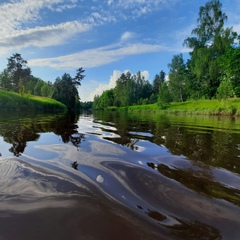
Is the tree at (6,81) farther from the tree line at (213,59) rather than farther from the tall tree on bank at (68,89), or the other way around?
the tree line at (213,59)

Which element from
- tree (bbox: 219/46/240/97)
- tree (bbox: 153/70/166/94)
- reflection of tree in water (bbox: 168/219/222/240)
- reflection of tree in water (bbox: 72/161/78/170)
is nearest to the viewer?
reflection of tree in water (bbox: 168/219/222/240)

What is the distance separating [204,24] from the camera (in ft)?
124

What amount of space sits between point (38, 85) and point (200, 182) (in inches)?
3885

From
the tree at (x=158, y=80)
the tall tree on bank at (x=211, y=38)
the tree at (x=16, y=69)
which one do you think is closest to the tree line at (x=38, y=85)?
the tree at (x=16, y=69)

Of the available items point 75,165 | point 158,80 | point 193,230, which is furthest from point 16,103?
point 158,80

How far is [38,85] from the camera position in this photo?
92688mm

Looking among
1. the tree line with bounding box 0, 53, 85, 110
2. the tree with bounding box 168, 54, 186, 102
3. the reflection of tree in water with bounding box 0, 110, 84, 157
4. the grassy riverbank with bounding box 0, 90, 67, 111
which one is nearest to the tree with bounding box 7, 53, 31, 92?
the tree line with bounding box 0, 53, 85, 110

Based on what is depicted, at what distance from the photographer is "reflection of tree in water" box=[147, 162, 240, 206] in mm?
2232

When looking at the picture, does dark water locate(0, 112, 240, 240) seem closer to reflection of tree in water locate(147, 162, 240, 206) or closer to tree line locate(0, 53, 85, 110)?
reflection of tree in water locate(147, 162, 240, 206)

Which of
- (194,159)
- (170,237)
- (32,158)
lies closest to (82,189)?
(170,237)

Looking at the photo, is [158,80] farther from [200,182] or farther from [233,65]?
[200,182]

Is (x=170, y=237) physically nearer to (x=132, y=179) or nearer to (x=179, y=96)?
(x=132, y=179)

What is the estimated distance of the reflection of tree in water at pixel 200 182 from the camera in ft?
7.32

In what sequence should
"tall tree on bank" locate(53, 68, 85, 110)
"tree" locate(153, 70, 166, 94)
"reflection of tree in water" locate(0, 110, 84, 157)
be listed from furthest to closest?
"tree" locate(153, 70, 166, 94) < "tall tree on bank" locate(53, 68, 85, 110) < "reflection of tree in water" locate(0, 110, 84, 157)
